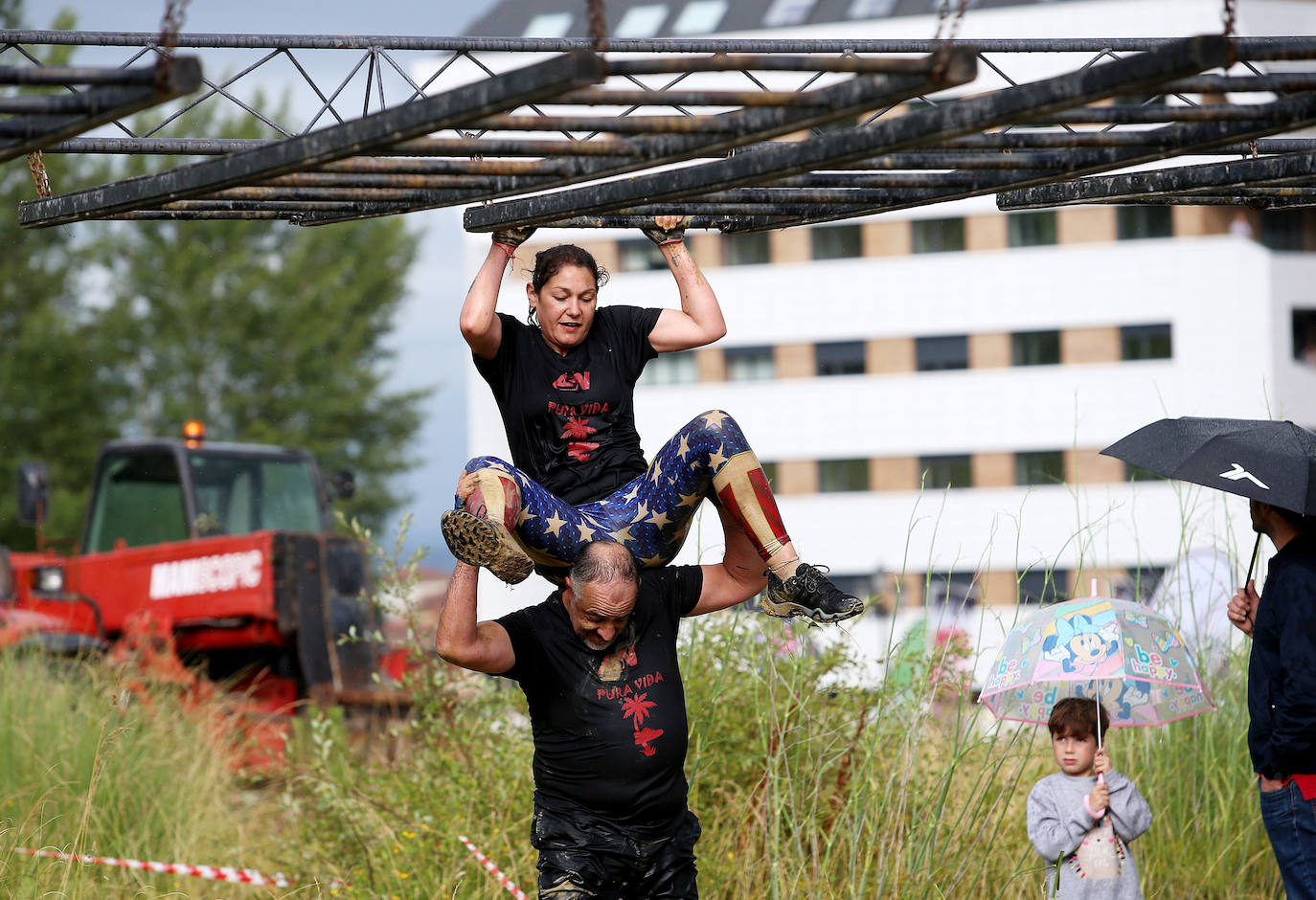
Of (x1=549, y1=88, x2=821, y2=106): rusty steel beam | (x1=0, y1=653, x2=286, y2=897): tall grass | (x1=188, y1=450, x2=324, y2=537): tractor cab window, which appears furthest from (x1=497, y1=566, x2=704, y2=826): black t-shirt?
(x1=188, y1=450, x2=324, y2=537): tractor cab window

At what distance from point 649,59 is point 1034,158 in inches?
49.6

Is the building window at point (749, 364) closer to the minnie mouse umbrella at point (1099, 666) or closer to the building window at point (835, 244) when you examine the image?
the building window at point (835, 244)

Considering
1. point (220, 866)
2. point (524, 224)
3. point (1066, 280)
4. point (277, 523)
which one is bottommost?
point (220, 866)

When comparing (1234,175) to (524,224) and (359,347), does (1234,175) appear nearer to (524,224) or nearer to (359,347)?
(524,224)

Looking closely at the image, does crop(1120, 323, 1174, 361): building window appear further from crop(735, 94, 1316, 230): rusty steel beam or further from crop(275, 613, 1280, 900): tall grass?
crop(735, 94, 1316, 230): rusty steel beam

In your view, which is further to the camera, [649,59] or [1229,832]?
[1229,832]

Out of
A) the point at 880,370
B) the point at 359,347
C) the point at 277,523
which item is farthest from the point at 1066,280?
the point at 277,523

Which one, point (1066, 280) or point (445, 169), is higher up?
point (1066, 280)

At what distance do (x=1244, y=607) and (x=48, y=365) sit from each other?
1085 inches

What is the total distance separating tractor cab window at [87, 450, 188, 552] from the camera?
11.0 m

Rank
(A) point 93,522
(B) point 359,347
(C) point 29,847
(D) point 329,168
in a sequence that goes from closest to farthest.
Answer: (D) point 329,168 < (C) point 29,847 < (A) point 93,522 < (B) point 359,347

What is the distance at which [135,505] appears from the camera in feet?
36.6

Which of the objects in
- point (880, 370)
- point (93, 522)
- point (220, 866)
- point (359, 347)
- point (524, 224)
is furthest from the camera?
point (880, 370)

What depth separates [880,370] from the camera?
1441 inches
